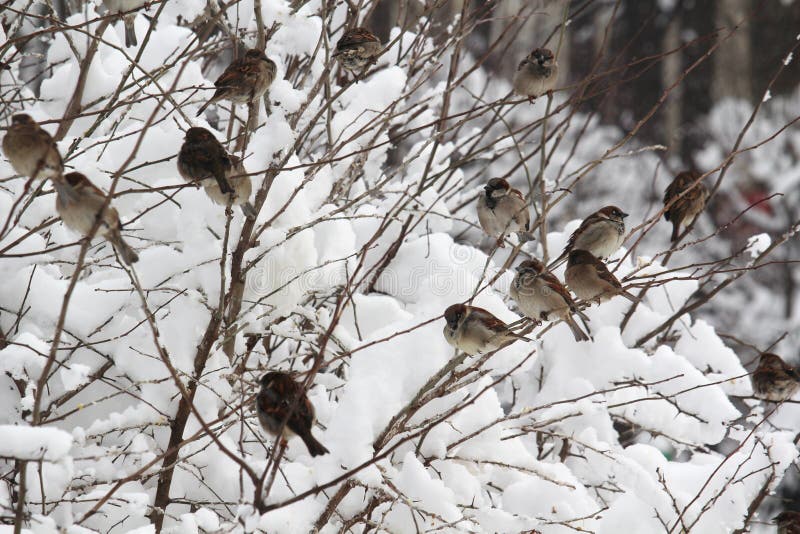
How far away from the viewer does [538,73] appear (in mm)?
3914

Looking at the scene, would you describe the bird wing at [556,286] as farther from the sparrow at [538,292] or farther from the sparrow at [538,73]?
the sparrow at [538,73]

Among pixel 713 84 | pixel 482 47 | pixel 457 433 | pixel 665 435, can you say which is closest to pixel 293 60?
pixel 457 433

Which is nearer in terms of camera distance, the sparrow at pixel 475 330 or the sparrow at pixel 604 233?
the sparrow at pixel 475 330

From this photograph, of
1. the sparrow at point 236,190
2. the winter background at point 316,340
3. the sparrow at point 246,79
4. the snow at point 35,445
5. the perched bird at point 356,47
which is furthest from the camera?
the perched bird at point 356,47

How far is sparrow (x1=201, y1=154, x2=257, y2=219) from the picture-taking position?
9.14 ft

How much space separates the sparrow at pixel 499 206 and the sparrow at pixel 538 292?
0.53m

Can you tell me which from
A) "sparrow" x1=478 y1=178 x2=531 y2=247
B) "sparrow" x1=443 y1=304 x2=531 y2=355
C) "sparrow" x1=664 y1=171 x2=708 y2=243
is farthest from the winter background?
"sparrow" x1=664 y1=171 x2=708 y2=243

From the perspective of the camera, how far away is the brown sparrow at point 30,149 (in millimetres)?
1872

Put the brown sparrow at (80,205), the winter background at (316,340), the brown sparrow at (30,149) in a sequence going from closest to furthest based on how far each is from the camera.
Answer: the brown sparrow at (30,149), the brown sparrow at (80,205), the winter background at (316,340)

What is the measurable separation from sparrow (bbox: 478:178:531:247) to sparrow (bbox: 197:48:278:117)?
1344 millimetres

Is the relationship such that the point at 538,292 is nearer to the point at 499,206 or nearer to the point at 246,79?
the point at 499,206

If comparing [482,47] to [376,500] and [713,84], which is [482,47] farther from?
[376,500]

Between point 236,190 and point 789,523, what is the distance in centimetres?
329

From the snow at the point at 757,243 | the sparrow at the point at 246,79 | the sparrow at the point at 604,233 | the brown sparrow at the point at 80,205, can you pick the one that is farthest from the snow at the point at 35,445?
the snow at the point at 757,243
